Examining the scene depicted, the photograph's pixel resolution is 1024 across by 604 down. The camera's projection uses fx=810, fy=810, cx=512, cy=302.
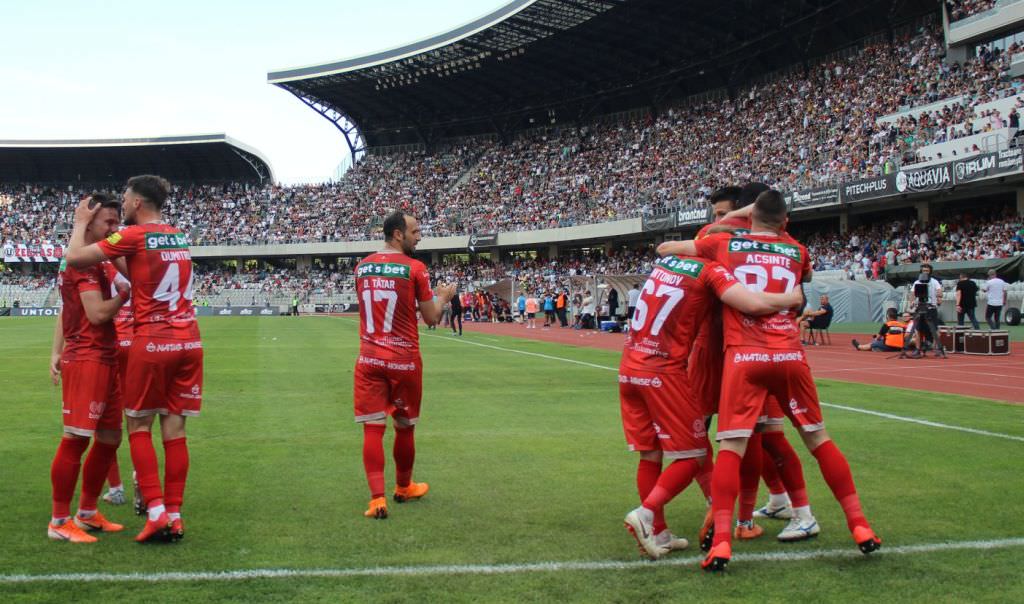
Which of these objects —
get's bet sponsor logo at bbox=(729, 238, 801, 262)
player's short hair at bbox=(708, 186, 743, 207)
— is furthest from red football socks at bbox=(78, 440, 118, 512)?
player's short hair at bbox=(708, 186, 743, 207)

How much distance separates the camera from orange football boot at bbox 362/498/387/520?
5414 mm

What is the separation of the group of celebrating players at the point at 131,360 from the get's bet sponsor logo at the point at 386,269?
4.02 feet

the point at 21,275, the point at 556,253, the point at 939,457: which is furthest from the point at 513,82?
the point at 939,457

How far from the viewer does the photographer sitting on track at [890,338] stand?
1944 cm

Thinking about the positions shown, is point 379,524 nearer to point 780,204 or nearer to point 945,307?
point 780,204

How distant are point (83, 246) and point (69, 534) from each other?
5.74 feet

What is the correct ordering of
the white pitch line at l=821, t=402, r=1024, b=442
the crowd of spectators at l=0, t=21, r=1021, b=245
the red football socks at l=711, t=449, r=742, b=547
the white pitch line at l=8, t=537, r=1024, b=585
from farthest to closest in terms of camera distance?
the crowd of spectators at l=0, t=21, r=1021, b=245 → the white pitch line at l=821, t=402, r=1024, b=442 → the red football socks at l=711, t=449, r=742, b=547 → the white pitch line at l=8, t=537, r=1024, b=585

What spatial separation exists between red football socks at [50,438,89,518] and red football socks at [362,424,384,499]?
1.78 meters

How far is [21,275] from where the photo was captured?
2918 inches

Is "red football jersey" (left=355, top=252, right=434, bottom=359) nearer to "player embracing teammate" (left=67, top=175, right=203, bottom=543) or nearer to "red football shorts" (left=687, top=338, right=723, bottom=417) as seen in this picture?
"player embracing teammate" (left=67, top=175, right=203, bottom=543)

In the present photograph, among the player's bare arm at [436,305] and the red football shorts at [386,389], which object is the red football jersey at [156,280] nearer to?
the red football shorts at [386,389]

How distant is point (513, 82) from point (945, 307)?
40.5 meters

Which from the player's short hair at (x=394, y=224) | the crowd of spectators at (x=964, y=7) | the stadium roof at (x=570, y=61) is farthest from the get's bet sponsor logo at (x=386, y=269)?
the stadium roof at (x=570, y=61)

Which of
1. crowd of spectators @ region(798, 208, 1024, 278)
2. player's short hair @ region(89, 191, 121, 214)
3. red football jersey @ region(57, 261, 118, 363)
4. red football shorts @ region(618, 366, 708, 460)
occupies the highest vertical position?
crowd of spectators @ region(798, 208, 1024, 278)
